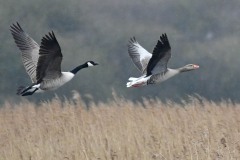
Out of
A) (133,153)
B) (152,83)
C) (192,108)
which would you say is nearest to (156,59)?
(152,83)

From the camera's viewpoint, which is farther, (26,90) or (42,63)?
(26,90)

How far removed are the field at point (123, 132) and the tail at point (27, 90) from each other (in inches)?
15.4

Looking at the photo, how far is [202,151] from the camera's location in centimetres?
664

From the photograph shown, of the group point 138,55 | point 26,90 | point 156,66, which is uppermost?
point 138,55

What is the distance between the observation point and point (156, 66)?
44.9ft

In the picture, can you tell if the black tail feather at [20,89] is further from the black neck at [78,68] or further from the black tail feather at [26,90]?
the black neck at [78,68]

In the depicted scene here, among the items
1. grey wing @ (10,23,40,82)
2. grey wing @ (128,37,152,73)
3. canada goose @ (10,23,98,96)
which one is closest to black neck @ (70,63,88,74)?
canada goose @ (10,23,98,96)

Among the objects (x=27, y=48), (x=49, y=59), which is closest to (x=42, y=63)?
(x=49, y=59)

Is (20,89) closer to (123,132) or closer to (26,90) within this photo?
(26,90)

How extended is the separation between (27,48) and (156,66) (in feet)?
10.3

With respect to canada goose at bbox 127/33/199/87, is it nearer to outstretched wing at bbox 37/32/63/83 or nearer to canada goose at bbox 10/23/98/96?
canada goose at bbox 10/23/98/96

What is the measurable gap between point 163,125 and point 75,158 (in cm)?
255

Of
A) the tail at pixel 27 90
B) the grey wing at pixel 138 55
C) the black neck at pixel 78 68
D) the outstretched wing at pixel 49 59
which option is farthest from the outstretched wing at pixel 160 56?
the tail at pixel 27 90

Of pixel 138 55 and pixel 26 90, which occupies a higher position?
pixel 138 55
